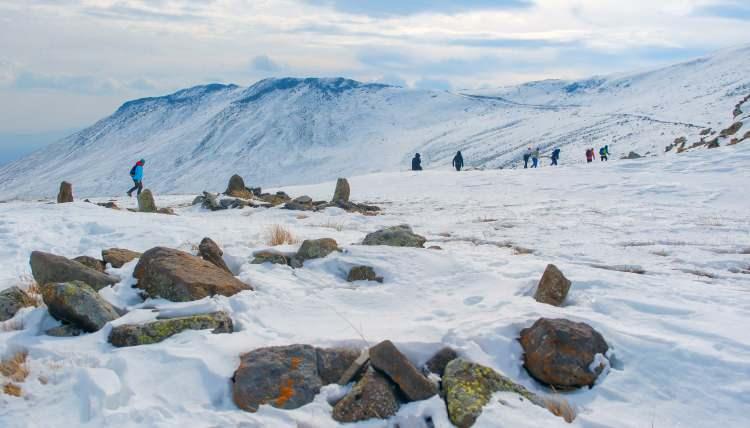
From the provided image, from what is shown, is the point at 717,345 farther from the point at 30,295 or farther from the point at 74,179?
the point at 74,179

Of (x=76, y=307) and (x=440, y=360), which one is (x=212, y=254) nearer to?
(x=76, y=307)

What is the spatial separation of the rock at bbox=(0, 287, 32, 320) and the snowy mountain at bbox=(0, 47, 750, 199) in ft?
158

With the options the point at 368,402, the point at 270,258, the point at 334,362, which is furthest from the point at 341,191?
the point at 368,402

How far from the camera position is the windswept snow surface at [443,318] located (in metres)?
4.72

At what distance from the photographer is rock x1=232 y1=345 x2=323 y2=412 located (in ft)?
16.2

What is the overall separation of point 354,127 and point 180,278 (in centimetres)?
11616

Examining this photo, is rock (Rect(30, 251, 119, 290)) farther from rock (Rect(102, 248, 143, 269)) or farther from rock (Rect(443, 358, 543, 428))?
rock (Rect(443, 358, 543, 428))

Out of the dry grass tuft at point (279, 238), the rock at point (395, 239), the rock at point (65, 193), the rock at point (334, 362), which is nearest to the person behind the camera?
the rock at point (334, 362)

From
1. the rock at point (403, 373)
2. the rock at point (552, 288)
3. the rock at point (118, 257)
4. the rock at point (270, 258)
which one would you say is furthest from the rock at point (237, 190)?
the rock at point (403, 373)

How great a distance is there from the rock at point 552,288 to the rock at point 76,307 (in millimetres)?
4850

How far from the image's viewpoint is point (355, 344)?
5.68m

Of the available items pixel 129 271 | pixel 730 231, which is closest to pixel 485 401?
pixel 129 271

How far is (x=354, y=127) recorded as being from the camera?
121 meters

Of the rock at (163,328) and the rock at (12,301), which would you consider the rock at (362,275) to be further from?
the rock at (12,301)
